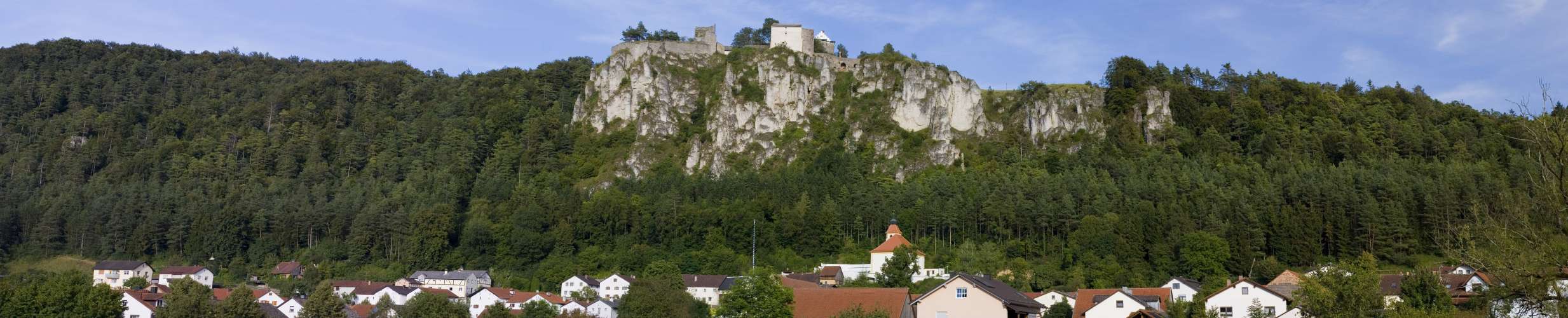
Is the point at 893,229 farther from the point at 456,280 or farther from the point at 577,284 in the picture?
the point at 456,280

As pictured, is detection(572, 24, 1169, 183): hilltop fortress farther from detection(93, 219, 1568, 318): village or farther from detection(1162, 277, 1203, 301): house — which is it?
detection(1162, 277, 1203, 301): house

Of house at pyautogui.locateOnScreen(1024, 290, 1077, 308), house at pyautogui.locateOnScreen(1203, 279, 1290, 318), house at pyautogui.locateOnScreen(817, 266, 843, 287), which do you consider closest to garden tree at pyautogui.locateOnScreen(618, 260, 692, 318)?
house at pyautogui.locateOnScreen(817, 266, 843, 287)

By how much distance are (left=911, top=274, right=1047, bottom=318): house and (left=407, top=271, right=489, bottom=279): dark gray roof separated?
152ft

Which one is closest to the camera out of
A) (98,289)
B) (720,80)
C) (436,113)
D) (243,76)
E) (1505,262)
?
(1505,262)

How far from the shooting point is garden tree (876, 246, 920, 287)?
6506cm

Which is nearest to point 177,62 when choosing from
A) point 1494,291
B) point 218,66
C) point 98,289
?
point 218,66

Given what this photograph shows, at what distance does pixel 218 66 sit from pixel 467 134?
182 feet

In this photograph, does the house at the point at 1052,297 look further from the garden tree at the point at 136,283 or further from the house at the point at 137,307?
Answer: the garden tree at the point at 136,283

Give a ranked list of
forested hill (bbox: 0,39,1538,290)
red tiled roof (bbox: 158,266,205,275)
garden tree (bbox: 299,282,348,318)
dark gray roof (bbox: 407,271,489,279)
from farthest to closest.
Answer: red tiled roof (bbox: 158,266,205,275), dark gray roof (bbox: 407,271,489,279), forested hill (bbox: 0,39,1538,290), garden tree (bbox: 299,282,348,318)

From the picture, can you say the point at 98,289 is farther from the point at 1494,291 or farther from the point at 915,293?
the point at 1494,291

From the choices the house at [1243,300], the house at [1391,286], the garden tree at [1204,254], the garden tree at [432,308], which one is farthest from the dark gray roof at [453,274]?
the house at [1391,286]

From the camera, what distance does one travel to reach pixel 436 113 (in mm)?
130125

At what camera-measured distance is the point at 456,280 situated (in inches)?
3287

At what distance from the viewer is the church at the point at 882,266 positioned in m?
74.3
